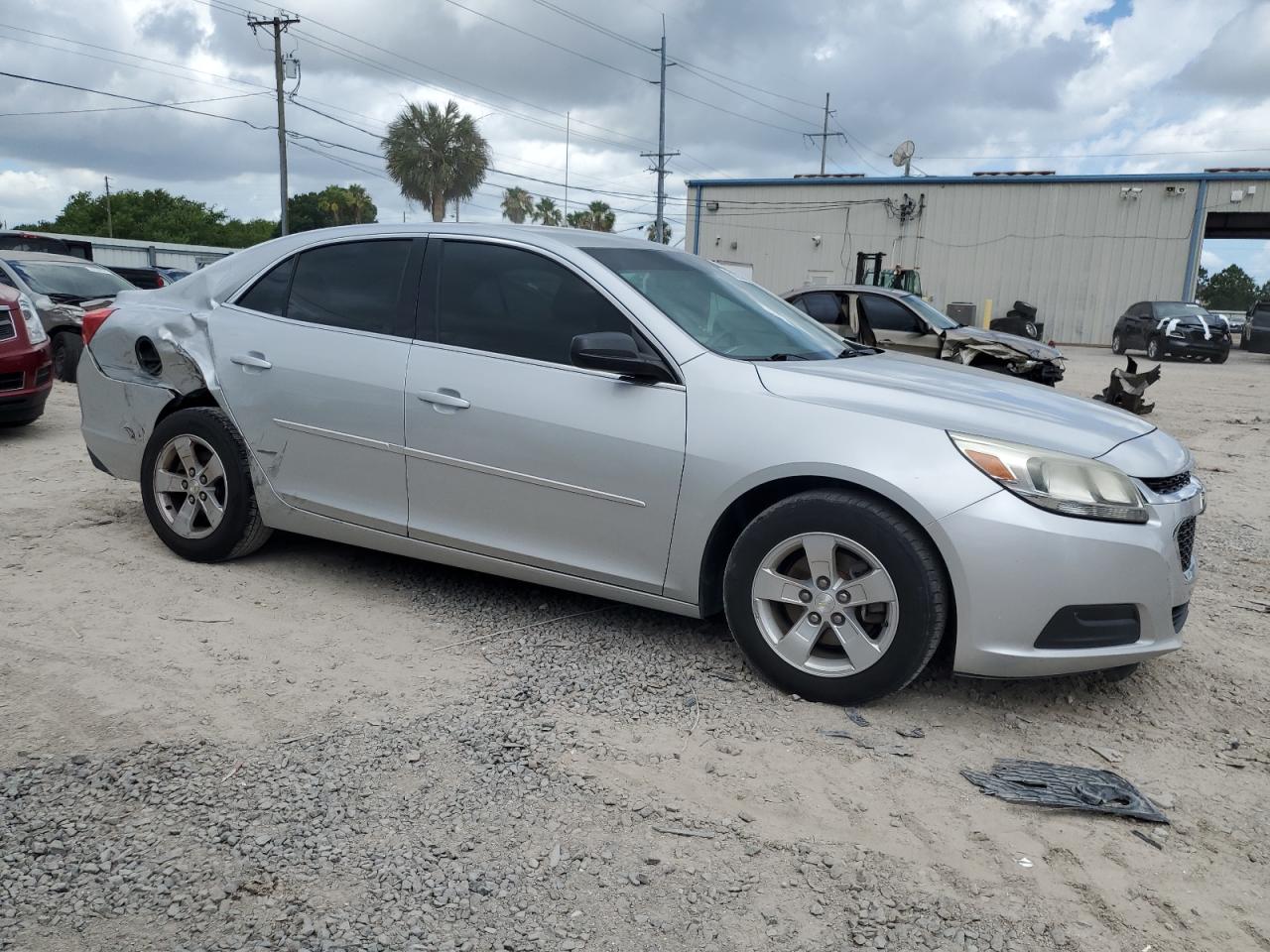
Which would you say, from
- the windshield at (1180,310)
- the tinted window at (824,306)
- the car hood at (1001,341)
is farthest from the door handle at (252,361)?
the windshield at (1180,310)

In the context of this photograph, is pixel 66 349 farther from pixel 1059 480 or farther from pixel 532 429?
pixel 1059 480

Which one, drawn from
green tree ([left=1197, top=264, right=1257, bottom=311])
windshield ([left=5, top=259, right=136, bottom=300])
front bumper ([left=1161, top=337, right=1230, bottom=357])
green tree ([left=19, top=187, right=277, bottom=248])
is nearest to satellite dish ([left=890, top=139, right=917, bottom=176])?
front bumper ([left=1161, top=337, right=1230, bottom=357])

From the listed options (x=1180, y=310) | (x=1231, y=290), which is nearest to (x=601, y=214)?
(x=1180, y=310)

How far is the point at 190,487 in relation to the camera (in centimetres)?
465

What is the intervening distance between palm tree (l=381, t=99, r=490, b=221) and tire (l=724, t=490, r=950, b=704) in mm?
46593

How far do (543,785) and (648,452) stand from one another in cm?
123

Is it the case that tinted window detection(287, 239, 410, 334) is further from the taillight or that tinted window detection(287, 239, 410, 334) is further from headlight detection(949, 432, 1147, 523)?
headlight detection(949, 432, 1147, 523)

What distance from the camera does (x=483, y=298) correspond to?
13.2ft

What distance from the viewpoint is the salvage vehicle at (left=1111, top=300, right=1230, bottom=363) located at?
923 inches

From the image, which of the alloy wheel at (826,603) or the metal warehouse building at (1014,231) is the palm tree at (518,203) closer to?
the metal warehouse building at (1014,231)

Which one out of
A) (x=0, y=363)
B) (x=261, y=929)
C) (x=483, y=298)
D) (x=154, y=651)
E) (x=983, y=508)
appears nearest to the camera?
(x=261, y=929)

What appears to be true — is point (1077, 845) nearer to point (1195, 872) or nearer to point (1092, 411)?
point (1195, 872)

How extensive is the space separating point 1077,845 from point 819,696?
95 cm

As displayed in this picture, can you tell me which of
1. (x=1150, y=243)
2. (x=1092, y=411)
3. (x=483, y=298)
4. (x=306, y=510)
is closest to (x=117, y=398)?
(x=306, y=510)
